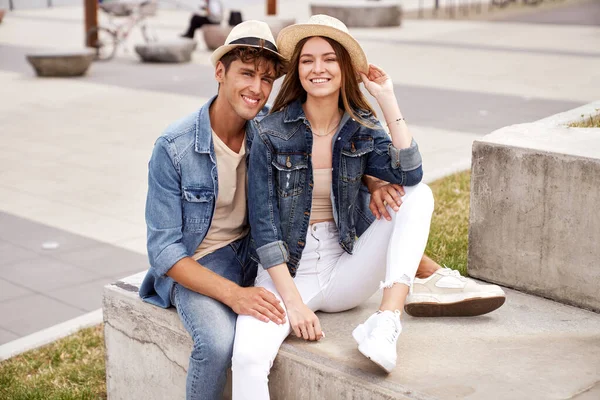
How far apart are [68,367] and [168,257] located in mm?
1319

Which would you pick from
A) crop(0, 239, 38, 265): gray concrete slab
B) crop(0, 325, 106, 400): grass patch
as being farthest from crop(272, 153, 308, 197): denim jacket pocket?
crop(0, 239, 38, 265): gray concrete slab

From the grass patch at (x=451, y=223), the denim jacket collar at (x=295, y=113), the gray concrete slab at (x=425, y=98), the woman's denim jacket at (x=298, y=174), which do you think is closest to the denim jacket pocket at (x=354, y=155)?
the woman's denim jacket at (x=298, y=174)

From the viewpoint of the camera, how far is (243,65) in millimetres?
3416

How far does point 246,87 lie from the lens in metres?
3.39

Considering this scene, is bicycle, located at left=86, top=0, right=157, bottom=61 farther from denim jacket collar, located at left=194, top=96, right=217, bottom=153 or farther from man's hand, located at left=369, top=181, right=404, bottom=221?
man's hand, located at left=369, top=181, right=404, bottom=221

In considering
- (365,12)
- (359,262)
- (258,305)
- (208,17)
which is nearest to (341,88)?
(359,262)

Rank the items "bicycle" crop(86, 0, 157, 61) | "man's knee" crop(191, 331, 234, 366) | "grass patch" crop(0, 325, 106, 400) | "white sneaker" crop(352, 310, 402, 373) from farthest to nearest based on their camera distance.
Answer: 1. "bicycle" crop(86, 0, 157, 61)
2. "grass patch" crop(0, 325, 106, 400)
3. "man's knee" crop(191, 331, 234, 366)
4. "white sneaker" crop(352, 310, 402, 373)

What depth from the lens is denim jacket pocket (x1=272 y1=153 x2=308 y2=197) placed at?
11.3ft

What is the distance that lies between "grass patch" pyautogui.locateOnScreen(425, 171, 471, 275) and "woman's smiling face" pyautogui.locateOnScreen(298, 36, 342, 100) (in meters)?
1.54

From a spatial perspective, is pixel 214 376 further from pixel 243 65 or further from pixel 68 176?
pixel 68 176

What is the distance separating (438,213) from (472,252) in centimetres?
171

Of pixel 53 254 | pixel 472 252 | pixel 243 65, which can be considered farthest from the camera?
pixel 53 254

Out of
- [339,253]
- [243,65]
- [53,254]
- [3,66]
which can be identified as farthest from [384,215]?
[3,66]

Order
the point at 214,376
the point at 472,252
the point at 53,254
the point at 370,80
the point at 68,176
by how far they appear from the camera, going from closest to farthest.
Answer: the point at 214,376
the point at 370,80
the point at 472,252
the point at 53,254
the point at 68,176
